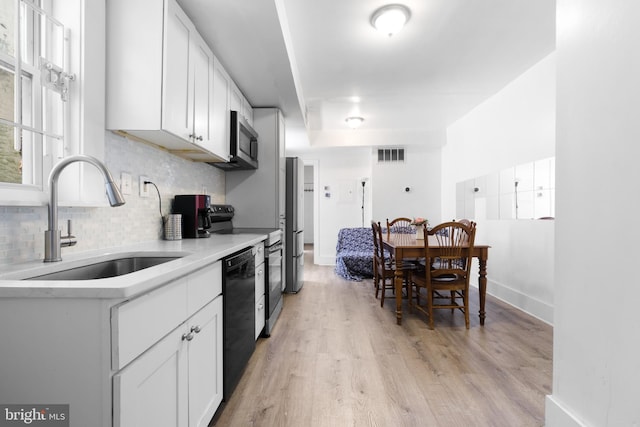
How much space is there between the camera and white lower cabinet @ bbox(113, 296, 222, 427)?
2.66ft

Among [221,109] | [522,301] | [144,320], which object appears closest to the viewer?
[144,320]

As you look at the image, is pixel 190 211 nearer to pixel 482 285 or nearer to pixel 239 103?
pixel 239 103

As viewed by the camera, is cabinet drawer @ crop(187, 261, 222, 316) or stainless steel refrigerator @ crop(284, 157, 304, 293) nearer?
cabinet drawer @ crop(187, 261, 222, 316)

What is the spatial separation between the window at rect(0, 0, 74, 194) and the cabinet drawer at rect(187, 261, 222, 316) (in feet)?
2.39

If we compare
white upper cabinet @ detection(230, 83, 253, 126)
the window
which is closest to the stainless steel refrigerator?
white upper cabinet @ detection(230, 83, 253, 126)

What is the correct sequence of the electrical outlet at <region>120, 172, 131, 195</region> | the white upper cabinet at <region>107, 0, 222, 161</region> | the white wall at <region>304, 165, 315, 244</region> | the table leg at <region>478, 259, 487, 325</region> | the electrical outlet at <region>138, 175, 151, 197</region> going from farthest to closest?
the white wall at <region>304, 165, 315, 244</region> → the table leg at <region>478, 259, 487, 325</region> → the electrical outlet at <region>138, 175, 151, 197</region> → the electrical outlet at <region>120, 172, 131, 195</region> → the white upper cabinet at <region>107, 0, 222, 161</region>

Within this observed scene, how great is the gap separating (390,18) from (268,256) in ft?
6.87

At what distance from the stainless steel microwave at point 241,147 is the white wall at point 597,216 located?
218 cm

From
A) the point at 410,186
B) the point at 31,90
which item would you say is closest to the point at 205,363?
the point at 31,90

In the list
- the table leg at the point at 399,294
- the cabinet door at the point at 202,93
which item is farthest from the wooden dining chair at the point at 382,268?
the cabinet door at the point at 202,93

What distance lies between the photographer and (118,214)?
5.52ft

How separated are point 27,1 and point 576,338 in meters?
2.68

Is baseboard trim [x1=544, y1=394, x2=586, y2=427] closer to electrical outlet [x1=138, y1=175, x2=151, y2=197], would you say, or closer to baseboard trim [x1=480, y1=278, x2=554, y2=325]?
baseboard trim [x1=480, y1=278, x2=554, y2=325]

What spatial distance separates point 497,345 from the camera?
94.6 inches
